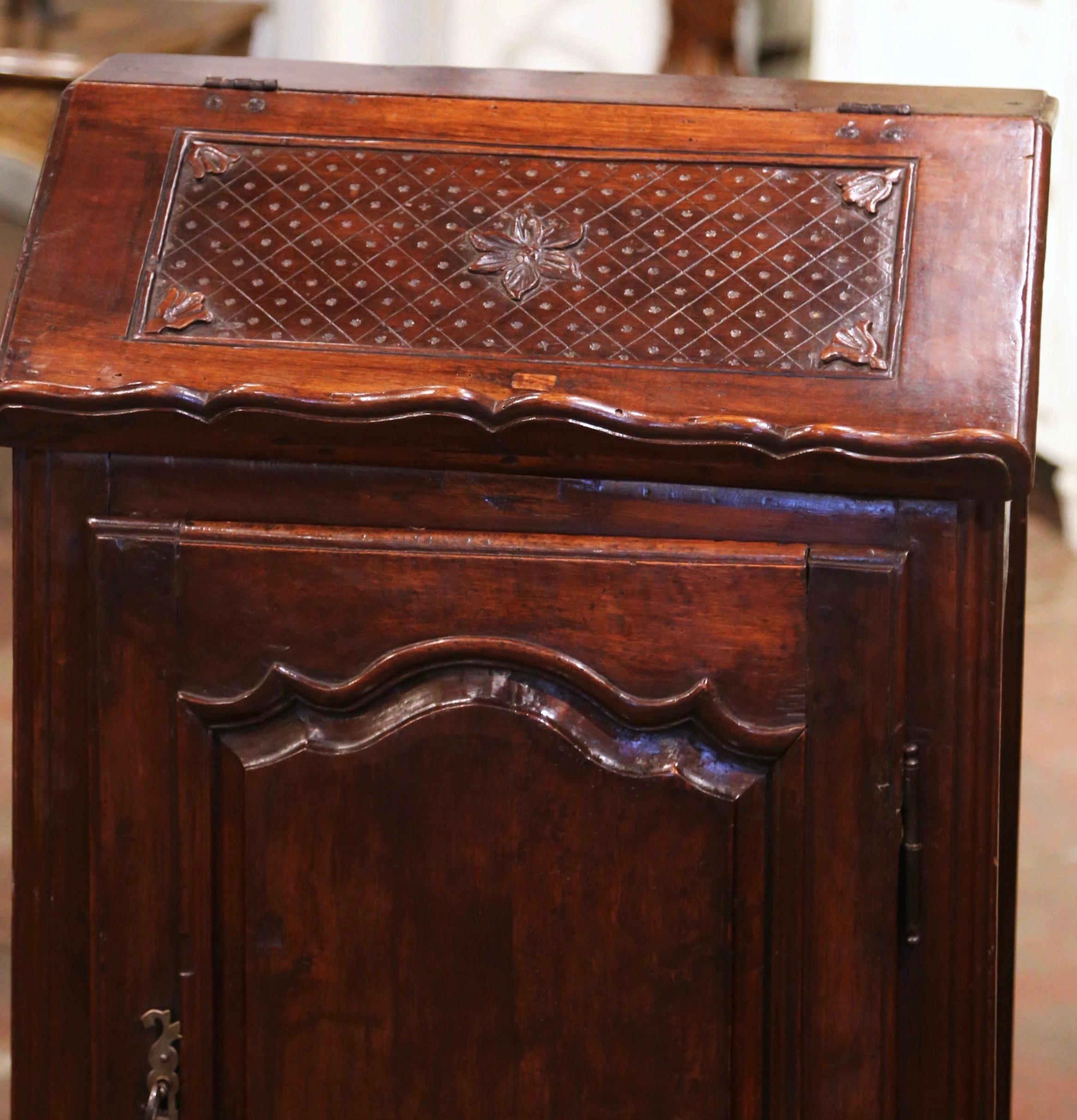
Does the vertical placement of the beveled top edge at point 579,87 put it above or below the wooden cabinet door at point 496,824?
above

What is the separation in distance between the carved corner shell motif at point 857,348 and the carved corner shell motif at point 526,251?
0.61 ft

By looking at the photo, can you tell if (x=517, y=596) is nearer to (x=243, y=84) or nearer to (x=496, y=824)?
(x=496, y=824)

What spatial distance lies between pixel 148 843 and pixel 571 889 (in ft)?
1.00

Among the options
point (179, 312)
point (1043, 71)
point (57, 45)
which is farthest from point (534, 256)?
point (1043, 71)

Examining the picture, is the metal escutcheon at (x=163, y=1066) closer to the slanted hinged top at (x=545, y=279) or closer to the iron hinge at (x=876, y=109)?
the slanted hinged top at (x=545, y=279)

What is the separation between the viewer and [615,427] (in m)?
1.03

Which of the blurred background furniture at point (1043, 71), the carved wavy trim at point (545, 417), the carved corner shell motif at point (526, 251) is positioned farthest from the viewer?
the blurred background furniture at point (1043, 71)

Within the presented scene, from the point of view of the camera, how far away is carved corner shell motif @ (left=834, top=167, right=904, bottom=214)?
1.09m

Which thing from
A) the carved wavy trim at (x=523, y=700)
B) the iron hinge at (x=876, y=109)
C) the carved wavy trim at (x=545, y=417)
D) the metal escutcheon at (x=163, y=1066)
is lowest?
the metal escutcheon at (x=163, y=1066)

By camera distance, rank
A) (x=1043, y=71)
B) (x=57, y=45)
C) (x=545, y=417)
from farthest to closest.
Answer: (x=1043, y=71), (x=57, y=45), (x=545, y=417)

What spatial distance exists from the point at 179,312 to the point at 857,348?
46 centimetres

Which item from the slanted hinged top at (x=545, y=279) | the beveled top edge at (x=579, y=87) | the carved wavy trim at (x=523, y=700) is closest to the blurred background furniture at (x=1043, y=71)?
the beveled top edge at (x=579, y=87)

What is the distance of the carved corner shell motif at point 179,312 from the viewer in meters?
1.09

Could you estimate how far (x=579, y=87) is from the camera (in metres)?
1.22
